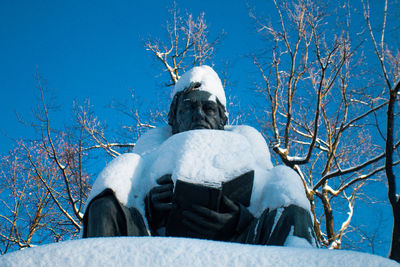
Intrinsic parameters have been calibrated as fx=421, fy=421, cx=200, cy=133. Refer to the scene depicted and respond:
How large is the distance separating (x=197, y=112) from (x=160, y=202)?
104 centimetres

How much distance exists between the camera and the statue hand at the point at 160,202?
9.18 ft

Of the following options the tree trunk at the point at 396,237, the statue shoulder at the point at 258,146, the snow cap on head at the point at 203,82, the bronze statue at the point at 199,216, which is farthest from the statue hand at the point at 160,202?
the tree trunk at the point at 396,237

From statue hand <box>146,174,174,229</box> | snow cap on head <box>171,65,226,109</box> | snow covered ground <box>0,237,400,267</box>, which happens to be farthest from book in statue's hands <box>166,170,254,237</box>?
snow cap on head <box>171,65,226,109</box>

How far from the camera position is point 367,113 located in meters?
8.72

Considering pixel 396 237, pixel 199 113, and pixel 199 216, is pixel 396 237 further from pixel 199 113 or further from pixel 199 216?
pixel 199 216

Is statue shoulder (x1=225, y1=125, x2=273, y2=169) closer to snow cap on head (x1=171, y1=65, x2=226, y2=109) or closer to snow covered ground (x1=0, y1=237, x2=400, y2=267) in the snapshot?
snow cap on head (x1=171, y1=65, x2=226, y2=109)

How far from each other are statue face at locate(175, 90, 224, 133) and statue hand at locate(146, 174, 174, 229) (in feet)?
2.55

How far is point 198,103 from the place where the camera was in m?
3.68

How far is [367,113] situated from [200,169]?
704cm

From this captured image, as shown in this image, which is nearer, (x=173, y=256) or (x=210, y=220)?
(x=173, y=256)

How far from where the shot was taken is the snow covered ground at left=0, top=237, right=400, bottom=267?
1455 millimetres

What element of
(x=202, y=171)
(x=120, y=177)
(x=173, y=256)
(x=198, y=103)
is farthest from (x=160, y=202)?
(x=173, y=256)

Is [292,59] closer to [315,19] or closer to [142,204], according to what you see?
[315,19]

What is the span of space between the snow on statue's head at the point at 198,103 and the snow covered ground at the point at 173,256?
2042mm
